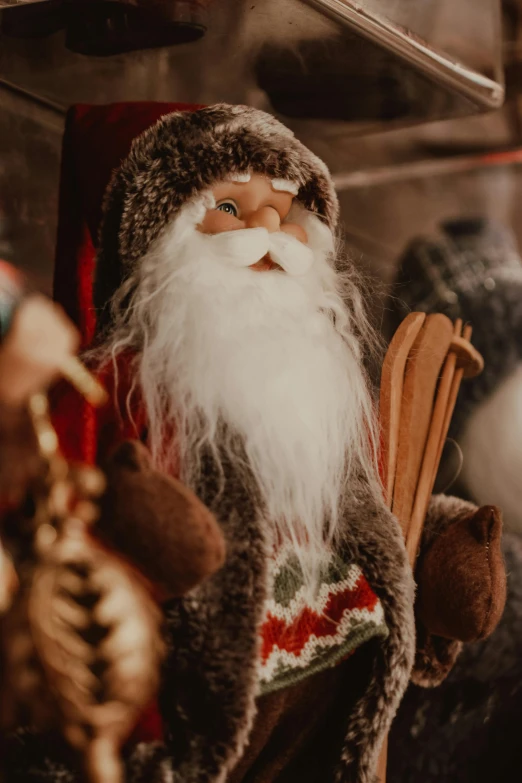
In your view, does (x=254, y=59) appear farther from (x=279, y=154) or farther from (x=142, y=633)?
(x=142, y=633)

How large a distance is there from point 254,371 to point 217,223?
0.43 feet

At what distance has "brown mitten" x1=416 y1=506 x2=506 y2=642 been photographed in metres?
0.67

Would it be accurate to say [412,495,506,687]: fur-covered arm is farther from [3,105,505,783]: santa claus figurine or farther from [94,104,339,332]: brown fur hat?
[94,104,339,332]: brown fur hat

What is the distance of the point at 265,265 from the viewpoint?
66 cm

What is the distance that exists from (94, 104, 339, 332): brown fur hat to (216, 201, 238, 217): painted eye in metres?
0.02

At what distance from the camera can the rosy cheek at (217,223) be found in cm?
65

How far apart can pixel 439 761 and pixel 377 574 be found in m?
0.37

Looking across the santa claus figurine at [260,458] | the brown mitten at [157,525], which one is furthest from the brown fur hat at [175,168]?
the brown mitten at [157,525]

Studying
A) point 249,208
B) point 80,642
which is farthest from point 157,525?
point 249,208

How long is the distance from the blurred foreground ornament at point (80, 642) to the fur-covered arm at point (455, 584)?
29cm

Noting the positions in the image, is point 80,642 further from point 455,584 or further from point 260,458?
point 455,584

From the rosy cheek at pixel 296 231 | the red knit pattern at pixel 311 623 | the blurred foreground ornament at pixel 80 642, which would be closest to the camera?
the blurred foreground ornament at pixel 80 642

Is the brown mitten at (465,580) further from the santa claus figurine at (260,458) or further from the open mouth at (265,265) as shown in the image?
the open mouth at (265,265)

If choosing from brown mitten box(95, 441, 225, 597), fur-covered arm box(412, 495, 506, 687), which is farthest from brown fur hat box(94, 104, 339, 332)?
fur-covered arm box(412, 495, 506, 687)
